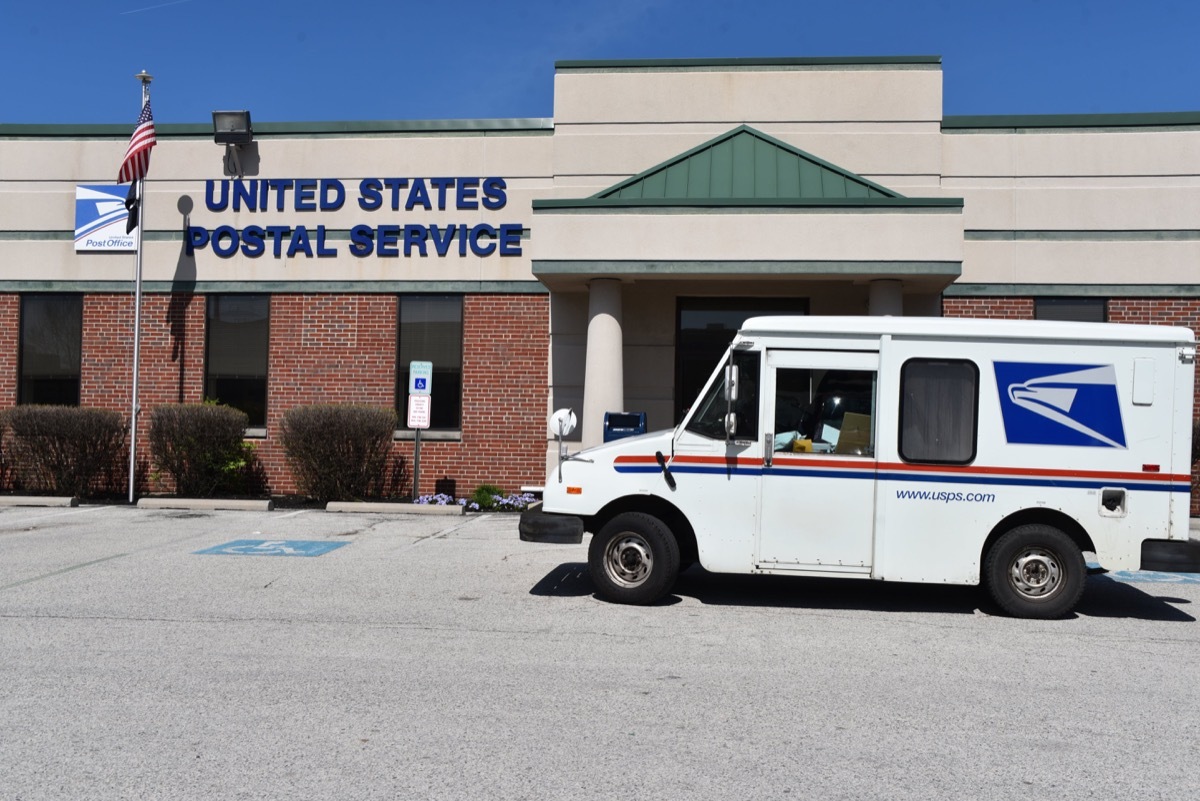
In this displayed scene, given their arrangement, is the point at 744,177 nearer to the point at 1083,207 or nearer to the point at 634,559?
the point at 1083,207

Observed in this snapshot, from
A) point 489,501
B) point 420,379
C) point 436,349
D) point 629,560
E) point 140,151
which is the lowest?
point 489,501

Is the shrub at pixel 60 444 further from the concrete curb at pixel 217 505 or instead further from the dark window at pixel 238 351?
the dark window at pixel 238 351

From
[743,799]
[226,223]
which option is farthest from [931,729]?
[226,223]

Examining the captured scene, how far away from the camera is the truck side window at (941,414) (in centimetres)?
851

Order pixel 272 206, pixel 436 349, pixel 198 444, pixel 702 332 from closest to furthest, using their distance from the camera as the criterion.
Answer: pixel 198 444 → pixel 702 332 → pixel 436 349 → pixel 272 206

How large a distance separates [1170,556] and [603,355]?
28.5ft

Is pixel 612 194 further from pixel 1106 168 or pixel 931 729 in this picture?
pixel 931 729

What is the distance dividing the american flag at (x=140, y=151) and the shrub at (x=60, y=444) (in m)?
3.88

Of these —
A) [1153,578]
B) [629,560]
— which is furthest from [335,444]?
[1153,578]

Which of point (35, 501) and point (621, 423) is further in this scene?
point (35, 501)

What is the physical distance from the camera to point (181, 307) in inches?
693

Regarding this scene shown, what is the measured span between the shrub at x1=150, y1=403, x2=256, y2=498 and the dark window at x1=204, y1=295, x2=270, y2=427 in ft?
2.98

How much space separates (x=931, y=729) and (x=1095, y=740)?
827mm

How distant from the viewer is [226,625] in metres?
7.74
